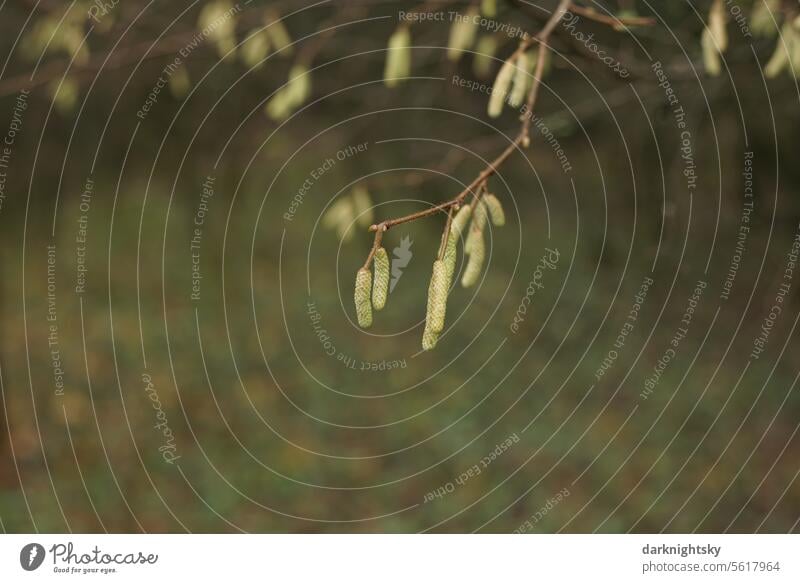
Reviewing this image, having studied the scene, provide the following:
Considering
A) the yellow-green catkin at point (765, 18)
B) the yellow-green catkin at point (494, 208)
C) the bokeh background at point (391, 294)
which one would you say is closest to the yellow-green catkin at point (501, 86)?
the yellow-green catkin at point (494, 208)

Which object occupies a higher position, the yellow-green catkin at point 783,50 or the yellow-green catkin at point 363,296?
the yellow-green catkin at point 783,50

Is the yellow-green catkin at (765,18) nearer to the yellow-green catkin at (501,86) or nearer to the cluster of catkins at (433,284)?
the yellow-green catkin at (501,86)

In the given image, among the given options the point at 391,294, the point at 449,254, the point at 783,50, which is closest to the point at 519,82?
the point at 449,254

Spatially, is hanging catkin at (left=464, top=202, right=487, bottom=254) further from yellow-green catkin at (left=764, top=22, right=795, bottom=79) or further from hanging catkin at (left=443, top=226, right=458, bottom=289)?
yellow-green catkin at (left=764, top=22, right=795, bottom=79)

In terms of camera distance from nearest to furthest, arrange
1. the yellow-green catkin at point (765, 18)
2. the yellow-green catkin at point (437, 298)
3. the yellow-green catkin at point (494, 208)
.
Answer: the yellow-green catkin at point (437, 298) → the yellow-green catkin at point (494, 208) → the yellow-green catkin at point (765, 18)
